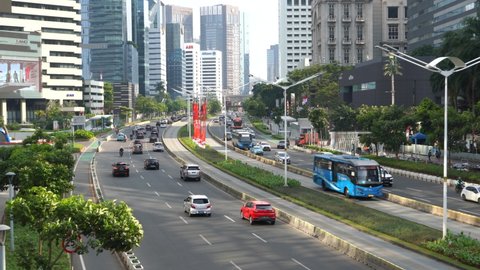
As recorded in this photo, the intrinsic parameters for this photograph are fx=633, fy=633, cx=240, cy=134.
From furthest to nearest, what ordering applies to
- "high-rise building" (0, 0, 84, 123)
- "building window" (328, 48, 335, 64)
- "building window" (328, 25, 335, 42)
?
"building window" (328, 48, 335, 64) < "building window" (328, 25, 335, 42) < "high-rise building" (0, 0, 84, 123)

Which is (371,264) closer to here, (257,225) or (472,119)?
(257,225)

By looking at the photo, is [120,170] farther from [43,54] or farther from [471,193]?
[43,54]

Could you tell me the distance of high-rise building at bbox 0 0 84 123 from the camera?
14825 cm

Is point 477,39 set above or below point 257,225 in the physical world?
above

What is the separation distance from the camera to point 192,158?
286ft

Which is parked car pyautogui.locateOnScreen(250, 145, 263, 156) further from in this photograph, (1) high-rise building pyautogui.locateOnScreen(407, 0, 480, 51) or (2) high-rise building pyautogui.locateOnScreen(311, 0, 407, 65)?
(2) high-rise building pyautogui.locateOnScreen(311, 0, 407, 65)

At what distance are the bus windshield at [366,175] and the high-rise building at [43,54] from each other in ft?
374

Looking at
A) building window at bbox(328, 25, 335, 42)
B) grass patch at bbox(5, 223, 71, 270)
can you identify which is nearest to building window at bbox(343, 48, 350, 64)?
building window at bbox(328, 25, 335, 42)

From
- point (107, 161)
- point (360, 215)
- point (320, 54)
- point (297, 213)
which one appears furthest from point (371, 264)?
point (320, 54)

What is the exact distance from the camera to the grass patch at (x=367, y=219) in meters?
28.1

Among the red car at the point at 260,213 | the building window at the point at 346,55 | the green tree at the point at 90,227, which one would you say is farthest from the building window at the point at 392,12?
the green tree at the point at 90,227

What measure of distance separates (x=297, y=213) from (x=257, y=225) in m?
4.48

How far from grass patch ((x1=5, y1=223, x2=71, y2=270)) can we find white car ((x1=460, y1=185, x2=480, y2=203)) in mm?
30343

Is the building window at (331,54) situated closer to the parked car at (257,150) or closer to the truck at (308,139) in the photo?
the truck at (308,139)
